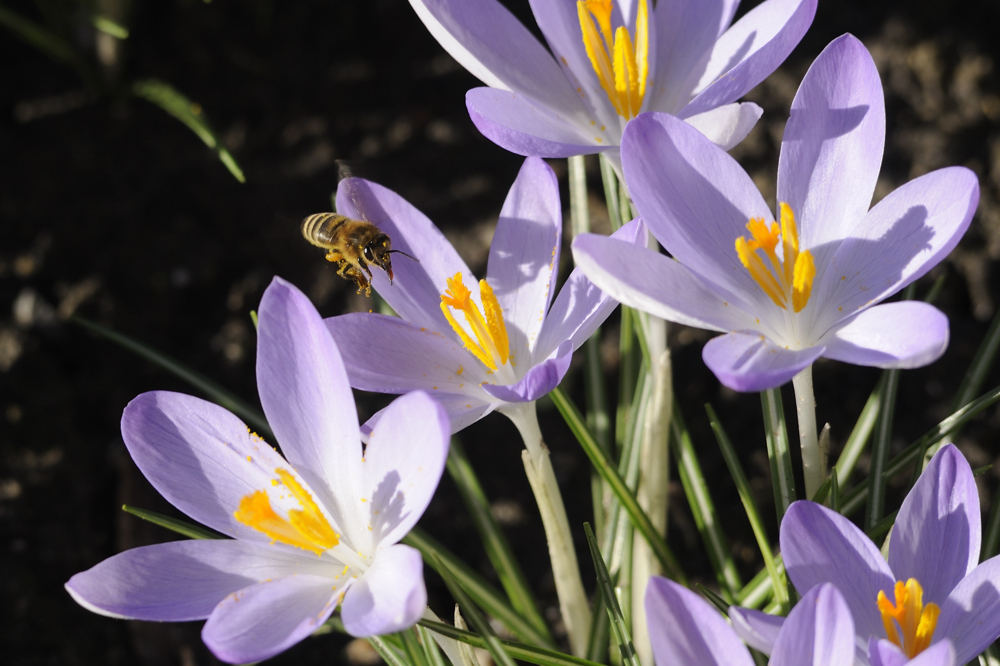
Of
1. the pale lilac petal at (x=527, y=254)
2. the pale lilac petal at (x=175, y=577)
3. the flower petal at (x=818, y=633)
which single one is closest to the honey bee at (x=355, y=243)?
the pale lilac petal at (x=527, y=254)

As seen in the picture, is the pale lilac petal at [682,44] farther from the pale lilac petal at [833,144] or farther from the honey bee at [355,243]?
the honey bee at [355,243]

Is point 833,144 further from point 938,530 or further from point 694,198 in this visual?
point 938,530

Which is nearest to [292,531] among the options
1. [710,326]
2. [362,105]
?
[710,326]

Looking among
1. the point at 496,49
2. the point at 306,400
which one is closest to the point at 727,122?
the point at 496,49

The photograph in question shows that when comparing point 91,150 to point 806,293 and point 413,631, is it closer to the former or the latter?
point 413,631

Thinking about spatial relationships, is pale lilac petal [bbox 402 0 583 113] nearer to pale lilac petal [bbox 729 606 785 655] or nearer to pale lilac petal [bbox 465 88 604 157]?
pale lilac petal [bbox 465 88 604 157]

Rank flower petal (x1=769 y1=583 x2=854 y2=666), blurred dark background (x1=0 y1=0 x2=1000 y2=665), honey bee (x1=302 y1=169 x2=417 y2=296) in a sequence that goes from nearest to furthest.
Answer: flower petal (x1=769 y1=583 x2=854 y2=666), honey bee (x1=302 y1=169 x2=417 y2=296), blurred dark background (x1=0 y1=0 x2=1000 y2=665)

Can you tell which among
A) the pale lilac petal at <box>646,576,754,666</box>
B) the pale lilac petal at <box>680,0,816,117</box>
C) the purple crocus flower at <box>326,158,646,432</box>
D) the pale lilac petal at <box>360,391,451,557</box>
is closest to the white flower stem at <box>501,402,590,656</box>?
the purple crocus flower at <box>326,158,646,432</box>
